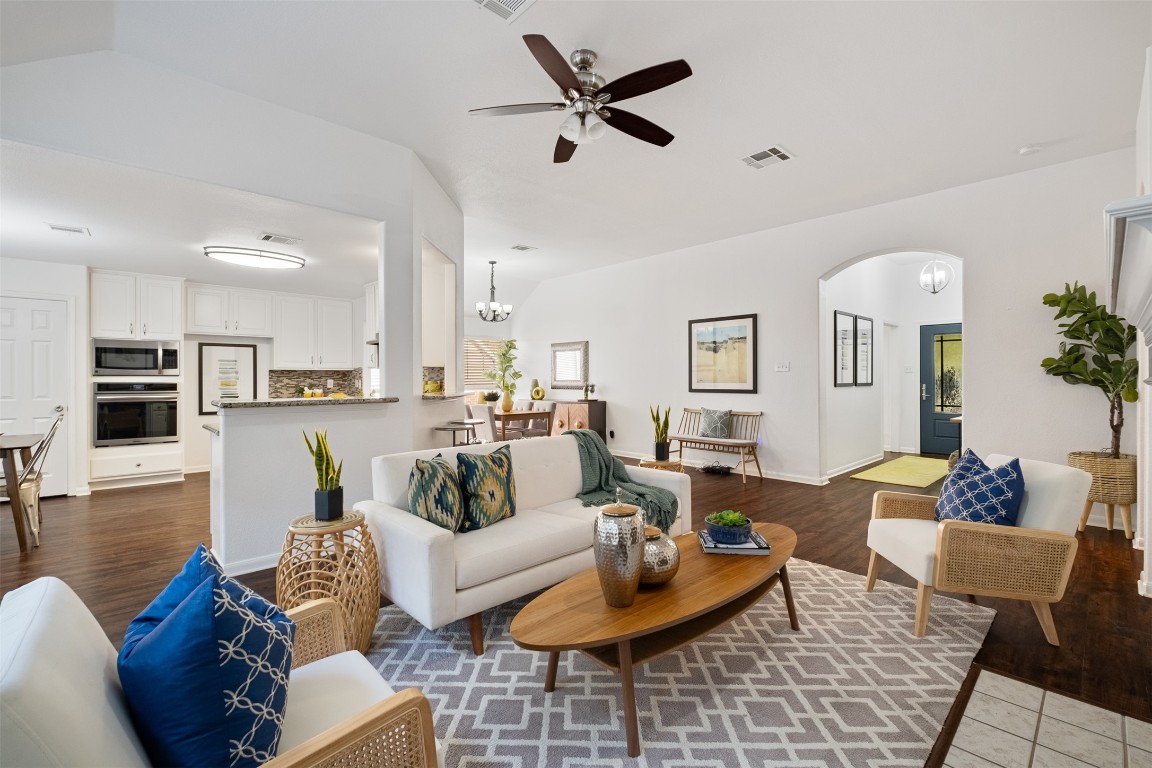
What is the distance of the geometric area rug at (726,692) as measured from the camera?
1627 mm

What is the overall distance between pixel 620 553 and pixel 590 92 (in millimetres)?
2411

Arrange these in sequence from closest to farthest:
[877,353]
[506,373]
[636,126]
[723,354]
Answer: [636,126], [723,354], [877,353], [506,373]

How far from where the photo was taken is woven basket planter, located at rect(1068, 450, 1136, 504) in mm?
3582

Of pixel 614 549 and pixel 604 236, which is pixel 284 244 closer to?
pixel 604 236

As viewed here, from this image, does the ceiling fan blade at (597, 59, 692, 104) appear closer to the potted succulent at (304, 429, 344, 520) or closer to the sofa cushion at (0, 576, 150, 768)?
the potted succulent at (304, 429, 344, 520)

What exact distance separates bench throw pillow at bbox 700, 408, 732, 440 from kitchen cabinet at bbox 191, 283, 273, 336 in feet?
18.9

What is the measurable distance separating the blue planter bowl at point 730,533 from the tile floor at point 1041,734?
3.11 feet

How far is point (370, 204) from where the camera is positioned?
12.2 ft

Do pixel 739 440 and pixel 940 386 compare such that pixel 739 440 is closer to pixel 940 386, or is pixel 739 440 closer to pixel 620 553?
pixel 940 386

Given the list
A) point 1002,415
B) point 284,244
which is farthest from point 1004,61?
point 284,244

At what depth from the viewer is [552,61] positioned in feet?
7.65

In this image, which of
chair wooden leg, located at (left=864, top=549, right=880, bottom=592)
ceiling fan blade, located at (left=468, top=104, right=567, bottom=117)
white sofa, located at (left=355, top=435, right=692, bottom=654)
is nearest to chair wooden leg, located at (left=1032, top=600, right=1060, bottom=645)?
chair wooden leg, located at (left=864, top=549, right=880, bottom=592)

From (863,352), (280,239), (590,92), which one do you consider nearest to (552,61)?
(590,92)

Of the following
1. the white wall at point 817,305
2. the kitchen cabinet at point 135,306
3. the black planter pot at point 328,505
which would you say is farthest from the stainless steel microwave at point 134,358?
the white wall at point 817,305
